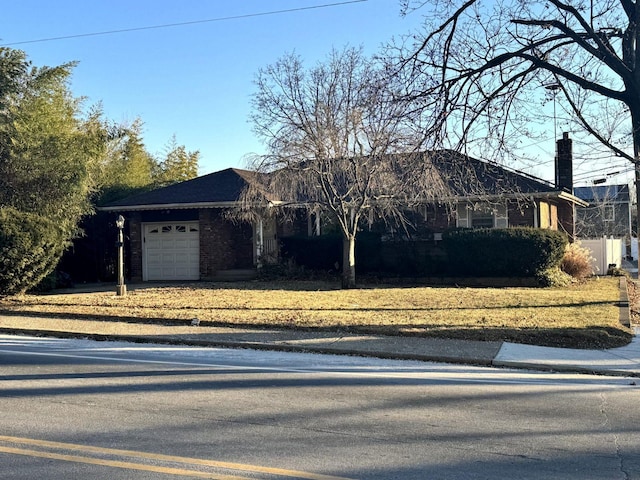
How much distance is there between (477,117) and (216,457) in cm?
991

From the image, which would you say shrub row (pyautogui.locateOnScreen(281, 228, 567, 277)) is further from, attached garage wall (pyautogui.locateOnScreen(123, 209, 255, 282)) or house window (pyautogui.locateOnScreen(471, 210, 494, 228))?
house window (pyautogui.locateOnScreen(471, 210, 494, 228))

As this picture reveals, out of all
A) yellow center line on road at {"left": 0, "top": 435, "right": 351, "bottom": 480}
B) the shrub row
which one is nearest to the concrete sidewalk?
yellow center line on road at {"left": 0, "top": 435, "right": 351, "bottom": 480}

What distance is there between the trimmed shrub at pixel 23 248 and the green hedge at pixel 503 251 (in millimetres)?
13166

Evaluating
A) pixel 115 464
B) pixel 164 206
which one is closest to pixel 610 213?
pixel 164 206

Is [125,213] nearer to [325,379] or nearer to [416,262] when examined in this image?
[416,262]

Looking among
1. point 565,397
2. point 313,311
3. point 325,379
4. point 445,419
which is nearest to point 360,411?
point 445,419

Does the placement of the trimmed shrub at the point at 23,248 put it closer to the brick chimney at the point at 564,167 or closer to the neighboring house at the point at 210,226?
the neighboring house at the point at 210,226

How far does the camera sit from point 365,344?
35.1 ft

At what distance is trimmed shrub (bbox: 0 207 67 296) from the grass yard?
53 cm

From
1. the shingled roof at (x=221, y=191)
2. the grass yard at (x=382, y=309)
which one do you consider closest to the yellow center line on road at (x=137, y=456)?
the grass yard at (x=382, y=309)

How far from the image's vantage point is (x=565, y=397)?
7.41m

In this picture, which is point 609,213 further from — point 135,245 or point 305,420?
point 305,420

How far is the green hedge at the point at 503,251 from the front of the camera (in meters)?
20.9

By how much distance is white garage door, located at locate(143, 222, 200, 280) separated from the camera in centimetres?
2427
